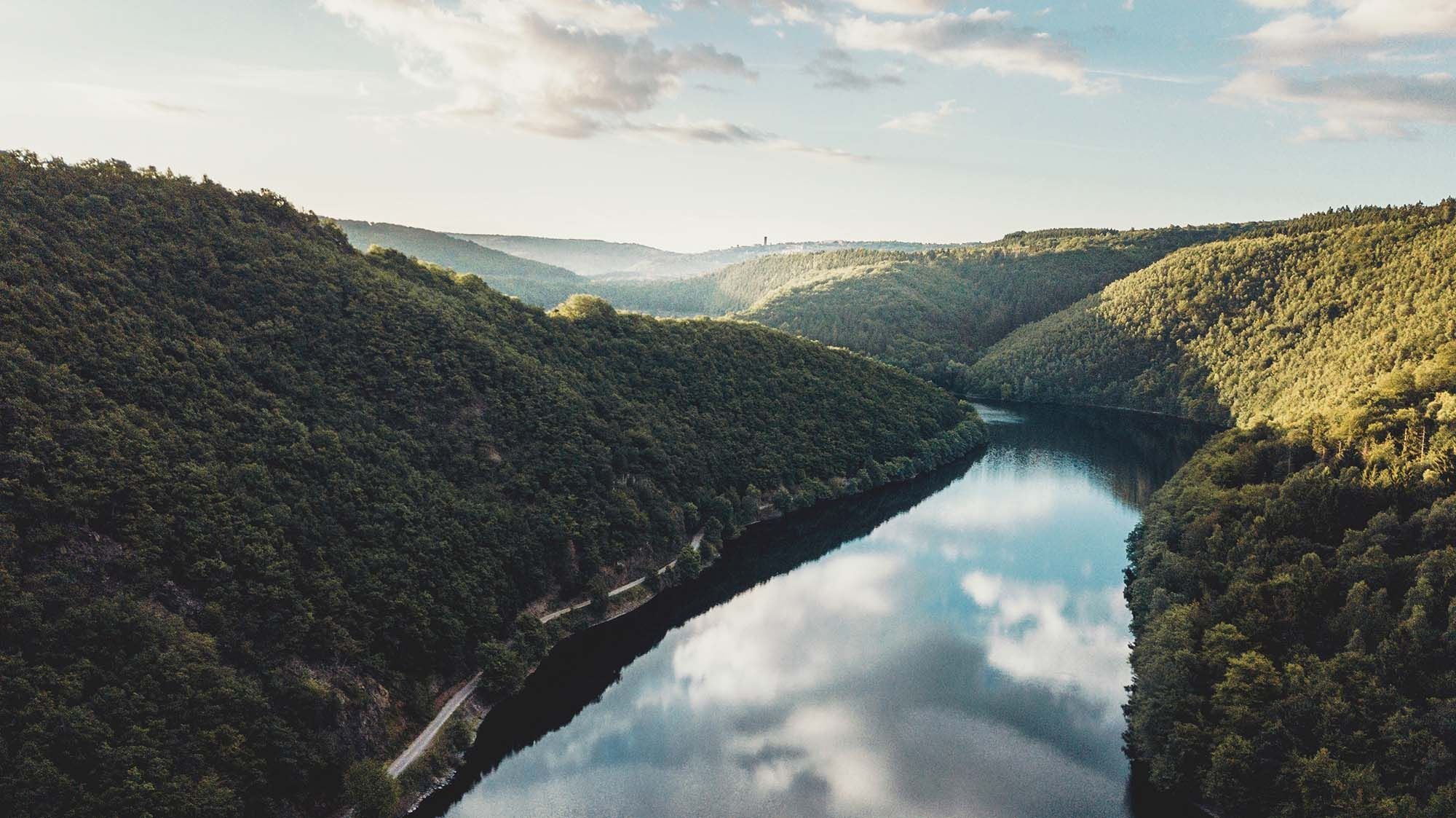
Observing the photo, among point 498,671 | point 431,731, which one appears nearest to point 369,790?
point 431,731

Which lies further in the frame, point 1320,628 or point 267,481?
point 267,481

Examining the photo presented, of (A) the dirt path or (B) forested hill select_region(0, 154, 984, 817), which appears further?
(A) the dirt path

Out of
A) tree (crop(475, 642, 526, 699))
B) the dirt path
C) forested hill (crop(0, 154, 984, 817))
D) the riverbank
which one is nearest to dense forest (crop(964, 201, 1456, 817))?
the riverbank

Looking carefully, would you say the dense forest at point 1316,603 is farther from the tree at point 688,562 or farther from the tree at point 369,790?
the tree at point 369,790

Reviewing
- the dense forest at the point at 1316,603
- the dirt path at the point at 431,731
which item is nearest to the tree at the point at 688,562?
the dirt path at the point at 431,731

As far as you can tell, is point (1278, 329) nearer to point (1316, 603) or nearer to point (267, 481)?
point (1316, 603)

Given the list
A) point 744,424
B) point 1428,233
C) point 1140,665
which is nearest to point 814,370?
point 744,424

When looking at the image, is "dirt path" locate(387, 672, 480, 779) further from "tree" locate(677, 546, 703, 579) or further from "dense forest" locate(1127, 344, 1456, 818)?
"dense forest" locate(1127, 344, 1456, 818)

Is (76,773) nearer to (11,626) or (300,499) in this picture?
(11,626)
